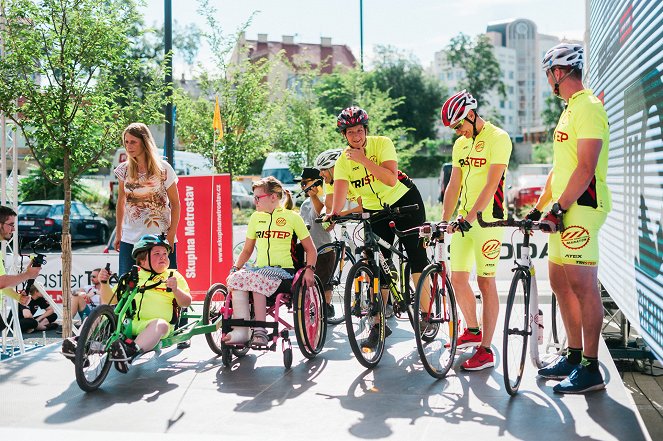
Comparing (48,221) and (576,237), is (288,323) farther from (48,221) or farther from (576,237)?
(48,221)

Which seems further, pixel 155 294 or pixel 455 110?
pixel 155 294

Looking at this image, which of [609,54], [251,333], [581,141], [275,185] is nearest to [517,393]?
[581,141]

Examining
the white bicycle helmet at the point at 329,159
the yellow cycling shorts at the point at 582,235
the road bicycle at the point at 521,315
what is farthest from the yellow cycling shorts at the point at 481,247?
the white bicycle helmet at the point at 329,159

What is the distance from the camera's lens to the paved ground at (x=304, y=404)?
4.41 meters

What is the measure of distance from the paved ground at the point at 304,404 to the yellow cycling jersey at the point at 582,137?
121 cm

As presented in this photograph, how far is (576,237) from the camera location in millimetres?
4891

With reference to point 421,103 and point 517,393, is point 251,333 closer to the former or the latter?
point 517,393

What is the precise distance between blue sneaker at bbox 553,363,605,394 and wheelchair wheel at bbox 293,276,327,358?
188 centimetres

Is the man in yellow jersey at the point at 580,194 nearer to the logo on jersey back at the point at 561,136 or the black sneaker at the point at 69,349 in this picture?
the logo on jersey back at the point at 561,136

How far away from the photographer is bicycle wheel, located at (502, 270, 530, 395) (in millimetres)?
4922

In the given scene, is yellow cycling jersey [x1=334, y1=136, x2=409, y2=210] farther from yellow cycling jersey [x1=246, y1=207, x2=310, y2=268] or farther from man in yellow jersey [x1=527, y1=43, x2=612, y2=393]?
man in yellow jersey [x1=527, y1=43, x2=612, y2=393]

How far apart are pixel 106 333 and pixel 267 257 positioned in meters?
1.38

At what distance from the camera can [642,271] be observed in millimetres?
5418

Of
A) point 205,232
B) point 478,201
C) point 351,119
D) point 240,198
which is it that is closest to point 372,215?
point 351,119
